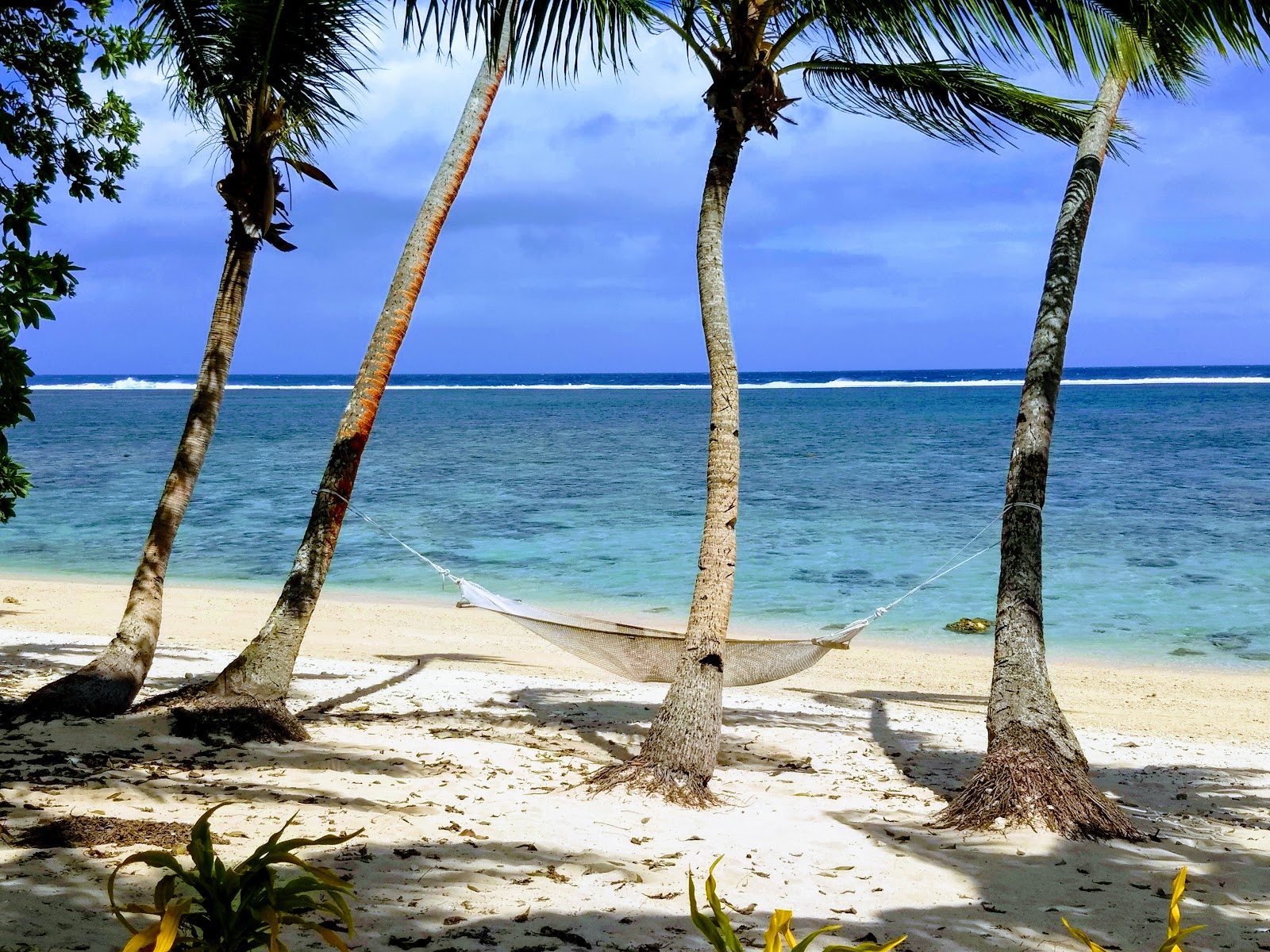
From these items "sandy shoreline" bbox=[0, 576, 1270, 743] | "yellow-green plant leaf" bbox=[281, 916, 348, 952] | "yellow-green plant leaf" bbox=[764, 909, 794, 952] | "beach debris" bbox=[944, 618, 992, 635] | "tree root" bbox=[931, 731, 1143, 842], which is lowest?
"sandy shoreline" bbox=[0, 576, 1270, 743]

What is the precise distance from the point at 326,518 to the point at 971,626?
17.7ft

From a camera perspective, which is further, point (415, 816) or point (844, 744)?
point (844, 744)

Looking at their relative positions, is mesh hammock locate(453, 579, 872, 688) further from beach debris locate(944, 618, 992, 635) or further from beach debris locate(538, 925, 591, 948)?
beach debris locate(944, 618, 992, 635)

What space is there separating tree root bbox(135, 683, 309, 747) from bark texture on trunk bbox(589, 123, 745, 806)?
47.2 inches

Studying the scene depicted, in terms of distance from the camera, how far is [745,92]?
3664 mm

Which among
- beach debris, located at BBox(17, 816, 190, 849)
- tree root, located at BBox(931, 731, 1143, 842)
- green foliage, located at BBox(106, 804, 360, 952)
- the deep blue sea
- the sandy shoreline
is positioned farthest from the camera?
the deep blue sea

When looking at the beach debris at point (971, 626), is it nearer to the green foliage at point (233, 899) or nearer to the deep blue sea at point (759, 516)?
the deep blue sea at point (759, 516)

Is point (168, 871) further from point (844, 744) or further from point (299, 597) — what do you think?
point (844, 744)

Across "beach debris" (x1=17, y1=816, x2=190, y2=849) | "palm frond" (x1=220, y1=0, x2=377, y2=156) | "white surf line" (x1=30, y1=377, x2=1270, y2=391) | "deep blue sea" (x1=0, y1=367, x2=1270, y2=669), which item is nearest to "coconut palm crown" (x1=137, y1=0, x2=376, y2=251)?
"palm frond" (x1=220, y1=0, x2=377, y2=156)

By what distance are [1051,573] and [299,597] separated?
7.90m

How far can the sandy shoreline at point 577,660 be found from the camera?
5.71 m

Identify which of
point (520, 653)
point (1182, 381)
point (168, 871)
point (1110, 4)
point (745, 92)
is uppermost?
point (1182, 381)

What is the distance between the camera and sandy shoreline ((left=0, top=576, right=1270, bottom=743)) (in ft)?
18.7

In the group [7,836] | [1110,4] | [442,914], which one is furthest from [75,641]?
[1110,4]
